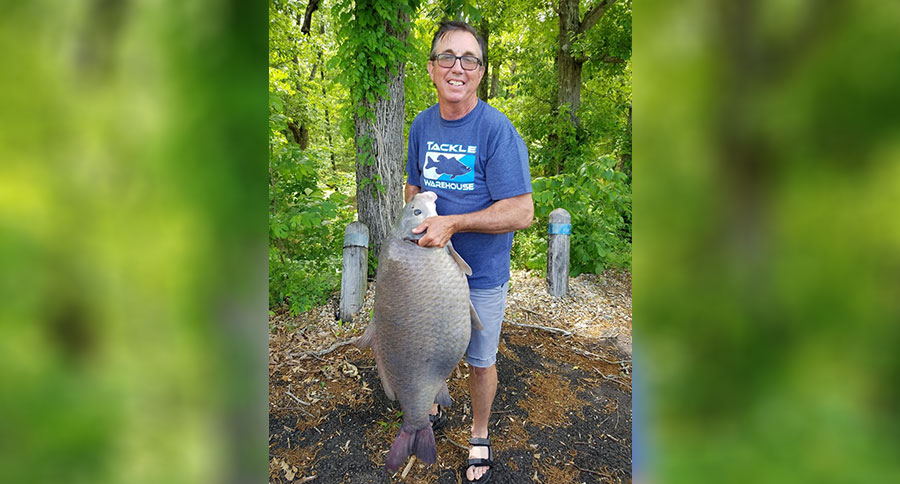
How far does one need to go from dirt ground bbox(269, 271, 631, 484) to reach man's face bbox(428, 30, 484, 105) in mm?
2142

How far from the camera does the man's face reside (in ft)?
5.43

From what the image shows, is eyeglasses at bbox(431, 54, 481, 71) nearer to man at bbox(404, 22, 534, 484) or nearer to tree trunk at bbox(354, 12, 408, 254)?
man at bbox(404, 22, 534, 484)

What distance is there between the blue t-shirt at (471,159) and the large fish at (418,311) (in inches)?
8.5

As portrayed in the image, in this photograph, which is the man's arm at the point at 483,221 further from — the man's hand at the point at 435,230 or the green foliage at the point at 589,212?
the green foliage at the point at 589,212

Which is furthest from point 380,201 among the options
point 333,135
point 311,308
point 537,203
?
point 333,135

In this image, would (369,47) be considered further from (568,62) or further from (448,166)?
(568,62)

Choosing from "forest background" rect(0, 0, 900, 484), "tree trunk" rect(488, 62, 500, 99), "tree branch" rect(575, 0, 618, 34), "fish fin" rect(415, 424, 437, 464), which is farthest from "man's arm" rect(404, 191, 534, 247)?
"tree trunk" rect(488, 62, 500, 99)

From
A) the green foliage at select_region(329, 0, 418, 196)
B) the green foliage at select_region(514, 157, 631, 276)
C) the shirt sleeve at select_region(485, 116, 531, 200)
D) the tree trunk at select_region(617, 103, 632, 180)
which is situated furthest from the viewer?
the tree trunk at select_region(617, 103, 632, 180)

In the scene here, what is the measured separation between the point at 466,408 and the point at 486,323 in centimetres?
120

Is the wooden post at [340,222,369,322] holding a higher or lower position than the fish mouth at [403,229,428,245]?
lower

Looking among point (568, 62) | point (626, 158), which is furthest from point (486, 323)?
point (568, 62)
